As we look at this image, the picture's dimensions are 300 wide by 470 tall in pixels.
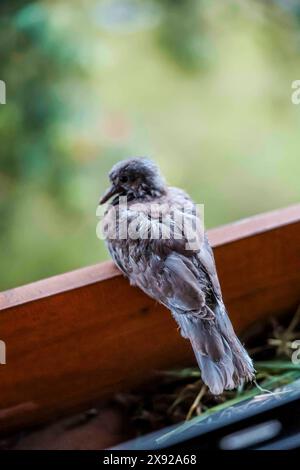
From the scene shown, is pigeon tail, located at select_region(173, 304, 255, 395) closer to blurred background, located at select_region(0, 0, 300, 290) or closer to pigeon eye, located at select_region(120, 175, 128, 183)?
pigeon eye, located at select_region(120, 175, 128, 183)

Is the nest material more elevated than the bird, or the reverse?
the bird

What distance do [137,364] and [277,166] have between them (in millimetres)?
595

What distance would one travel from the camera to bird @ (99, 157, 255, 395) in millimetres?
995

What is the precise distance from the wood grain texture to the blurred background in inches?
9.9

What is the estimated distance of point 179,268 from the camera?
40.2 inches

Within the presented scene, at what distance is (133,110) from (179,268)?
0.72 meters

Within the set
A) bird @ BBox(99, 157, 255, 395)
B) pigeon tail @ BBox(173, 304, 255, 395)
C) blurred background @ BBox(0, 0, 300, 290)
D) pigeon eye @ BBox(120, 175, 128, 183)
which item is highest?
blurred background @ BBox(0, 0, 300, 290)

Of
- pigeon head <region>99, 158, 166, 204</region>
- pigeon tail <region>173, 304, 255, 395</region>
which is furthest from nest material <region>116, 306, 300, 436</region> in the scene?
pigeon head <region>99, 158, 166, 204</region>

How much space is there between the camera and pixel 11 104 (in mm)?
1538

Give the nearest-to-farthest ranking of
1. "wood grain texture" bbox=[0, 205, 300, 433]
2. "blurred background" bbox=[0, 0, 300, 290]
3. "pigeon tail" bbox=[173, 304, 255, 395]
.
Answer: "pigeon tail" bbox=[173, 304, 255, 395]
"wood grain texture" bbox=[0, 205, 300, 433]
"blurred background" bbox=[0, 0, 300, 290]

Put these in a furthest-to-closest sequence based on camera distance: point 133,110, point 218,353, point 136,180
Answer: point 133,110 < point 136,180 < point 218,353

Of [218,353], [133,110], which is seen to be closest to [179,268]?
[218,353]

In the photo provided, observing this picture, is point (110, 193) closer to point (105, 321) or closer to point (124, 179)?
point (124, 179)
